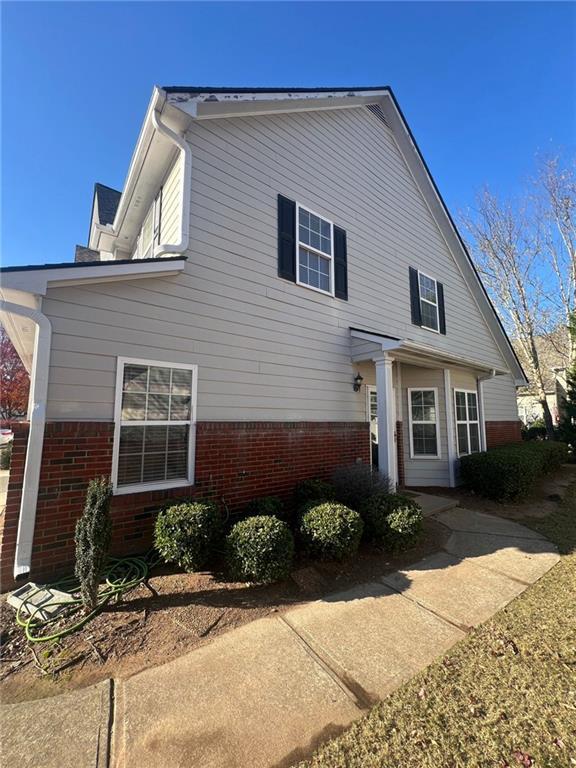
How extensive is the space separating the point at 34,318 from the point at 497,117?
13.4 metres

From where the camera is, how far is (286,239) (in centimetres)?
674

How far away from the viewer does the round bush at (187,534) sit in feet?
13.0

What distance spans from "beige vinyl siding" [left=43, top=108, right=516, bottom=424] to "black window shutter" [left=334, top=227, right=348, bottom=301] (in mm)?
206

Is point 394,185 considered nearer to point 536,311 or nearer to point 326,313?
point 326,313

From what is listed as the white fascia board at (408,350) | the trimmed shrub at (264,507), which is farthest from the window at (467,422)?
the trimmed shrub at (264,507)

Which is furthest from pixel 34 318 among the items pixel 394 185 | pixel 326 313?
pixel 394 185

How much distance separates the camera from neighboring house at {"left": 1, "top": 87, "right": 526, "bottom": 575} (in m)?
4.08

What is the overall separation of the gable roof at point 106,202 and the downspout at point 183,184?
505 centimetres

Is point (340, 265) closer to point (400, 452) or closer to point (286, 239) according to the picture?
point (286, 239)

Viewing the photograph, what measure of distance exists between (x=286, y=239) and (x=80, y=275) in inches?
155

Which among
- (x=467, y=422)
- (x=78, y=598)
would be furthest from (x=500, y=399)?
(x=78, y=598)

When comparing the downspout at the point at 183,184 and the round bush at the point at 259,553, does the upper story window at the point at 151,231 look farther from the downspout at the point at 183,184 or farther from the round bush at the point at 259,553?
the round bush at the point at 259,553

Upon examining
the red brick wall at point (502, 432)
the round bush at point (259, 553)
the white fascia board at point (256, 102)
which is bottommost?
the round bush at point (259, 553)

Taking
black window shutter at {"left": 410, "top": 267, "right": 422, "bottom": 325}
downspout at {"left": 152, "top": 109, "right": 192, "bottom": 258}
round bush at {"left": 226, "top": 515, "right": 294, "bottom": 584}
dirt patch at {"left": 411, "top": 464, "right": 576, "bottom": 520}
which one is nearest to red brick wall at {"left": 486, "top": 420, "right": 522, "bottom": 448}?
dirt patch at {"left": 411, "top": 464, "right": 576, "bottom": 520}
